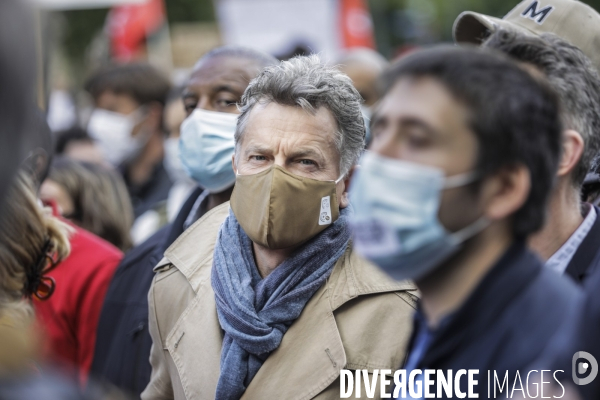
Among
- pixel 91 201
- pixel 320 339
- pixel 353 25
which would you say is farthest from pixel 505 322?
pixel 353 25

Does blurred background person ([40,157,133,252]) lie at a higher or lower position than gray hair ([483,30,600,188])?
lower

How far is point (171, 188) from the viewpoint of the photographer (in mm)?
6953

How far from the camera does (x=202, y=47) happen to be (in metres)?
13.0

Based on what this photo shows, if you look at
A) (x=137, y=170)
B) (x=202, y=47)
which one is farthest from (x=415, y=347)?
(x=202, y=47)

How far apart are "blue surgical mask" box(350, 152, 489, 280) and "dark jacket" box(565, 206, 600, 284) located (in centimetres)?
87

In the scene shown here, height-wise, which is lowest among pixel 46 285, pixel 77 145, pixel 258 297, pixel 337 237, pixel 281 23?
pixel 281 23

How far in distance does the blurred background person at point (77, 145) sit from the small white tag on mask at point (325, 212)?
177 inches

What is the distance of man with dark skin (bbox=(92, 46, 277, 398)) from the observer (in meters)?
4.11

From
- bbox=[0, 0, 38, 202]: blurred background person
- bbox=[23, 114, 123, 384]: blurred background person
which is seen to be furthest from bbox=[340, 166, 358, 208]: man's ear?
bbox=[0, 0, 38, 202]: blurred background person

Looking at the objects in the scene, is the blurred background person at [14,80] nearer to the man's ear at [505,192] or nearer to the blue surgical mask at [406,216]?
the blue surgical mask at [406,216]

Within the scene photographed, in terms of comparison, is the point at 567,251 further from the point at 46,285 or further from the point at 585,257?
the point at 46,285

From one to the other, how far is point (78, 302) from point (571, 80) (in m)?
2.89

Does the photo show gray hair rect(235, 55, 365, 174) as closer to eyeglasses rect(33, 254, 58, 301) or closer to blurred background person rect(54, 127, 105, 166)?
eyeglasses rect(33, 254, 58, 301)

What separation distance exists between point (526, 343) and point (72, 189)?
4.24 m
